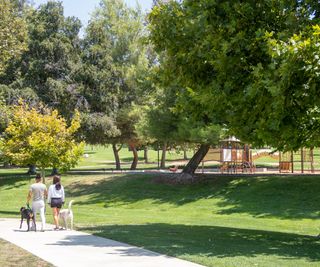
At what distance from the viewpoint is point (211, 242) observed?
44.1 feet

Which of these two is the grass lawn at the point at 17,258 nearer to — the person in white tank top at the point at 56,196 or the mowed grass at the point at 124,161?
the person in white tank top at the point at 56,196

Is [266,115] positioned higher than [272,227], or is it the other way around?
[266,115]

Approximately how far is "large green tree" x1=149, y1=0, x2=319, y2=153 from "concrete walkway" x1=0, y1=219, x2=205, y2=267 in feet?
13.3

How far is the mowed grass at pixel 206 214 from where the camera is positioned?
12227 millimetres

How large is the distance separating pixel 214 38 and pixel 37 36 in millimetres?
31319

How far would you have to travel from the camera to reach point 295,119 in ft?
42.8

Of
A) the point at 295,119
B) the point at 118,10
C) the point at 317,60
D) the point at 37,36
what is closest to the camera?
the point at 317,60

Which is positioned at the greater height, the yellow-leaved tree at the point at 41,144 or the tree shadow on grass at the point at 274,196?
the yellow-leaved tree at the point at 41,144

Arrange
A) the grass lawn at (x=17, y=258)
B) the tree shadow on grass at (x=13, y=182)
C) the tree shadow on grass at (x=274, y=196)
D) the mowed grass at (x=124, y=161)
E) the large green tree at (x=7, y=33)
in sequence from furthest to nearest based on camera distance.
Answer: the mowed grass at (x=124, y=161) → the tree shadow on grass at (x=13, y=182) → the tree shadow on grass at (x=274, y=196) → the large green tree at (x=7, y=33) → the grass lawn at (x=17, y=258)

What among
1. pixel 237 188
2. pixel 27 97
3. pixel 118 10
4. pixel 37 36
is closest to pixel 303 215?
pixel 237 188

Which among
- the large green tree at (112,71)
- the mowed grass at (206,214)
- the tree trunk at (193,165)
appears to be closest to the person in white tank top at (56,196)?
the mowed grass at (206,214)

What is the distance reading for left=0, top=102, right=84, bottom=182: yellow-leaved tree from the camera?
81.6 ft

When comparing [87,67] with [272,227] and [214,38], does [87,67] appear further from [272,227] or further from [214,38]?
[214,38]

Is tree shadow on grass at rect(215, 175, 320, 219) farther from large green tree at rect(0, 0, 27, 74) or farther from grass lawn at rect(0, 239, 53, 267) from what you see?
grass lawn at rect(0, 239, 53, 267)
